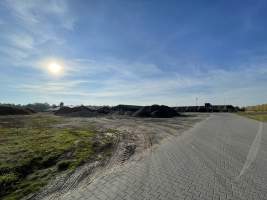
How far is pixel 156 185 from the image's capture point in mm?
5906

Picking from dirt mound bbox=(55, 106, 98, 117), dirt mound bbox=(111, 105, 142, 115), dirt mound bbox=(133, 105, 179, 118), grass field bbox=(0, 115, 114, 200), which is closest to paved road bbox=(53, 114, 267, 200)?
grass field bbox=(0, 115, 114, 200)

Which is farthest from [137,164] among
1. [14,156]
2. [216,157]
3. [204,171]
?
[14,156]

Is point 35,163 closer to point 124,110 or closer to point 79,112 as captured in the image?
point 79,112

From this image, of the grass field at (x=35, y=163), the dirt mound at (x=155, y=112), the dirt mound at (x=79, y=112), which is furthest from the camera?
the dirt mound at (x=79, y=112)

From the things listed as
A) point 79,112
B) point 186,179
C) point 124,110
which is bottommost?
point 186,179

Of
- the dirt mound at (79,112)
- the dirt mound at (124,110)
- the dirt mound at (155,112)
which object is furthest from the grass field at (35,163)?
the dirt mound at (124,110)

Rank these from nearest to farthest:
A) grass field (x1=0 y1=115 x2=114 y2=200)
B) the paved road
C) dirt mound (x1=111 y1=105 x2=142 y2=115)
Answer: the paved road, grass field (x1=0 y1=115 x2=114 y2=200), dirt mound (x1=111 y1=105 x2=142 y2=115)

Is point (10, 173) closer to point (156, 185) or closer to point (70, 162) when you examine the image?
point (70, 162)

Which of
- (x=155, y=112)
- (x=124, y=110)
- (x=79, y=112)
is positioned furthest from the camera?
(x=124, y=110)

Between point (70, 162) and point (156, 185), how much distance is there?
3.61 metres

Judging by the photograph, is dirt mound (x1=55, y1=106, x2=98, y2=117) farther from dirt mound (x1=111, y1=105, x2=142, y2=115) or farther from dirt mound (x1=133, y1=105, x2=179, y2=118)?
dirt mound (x1=133, y1=105, x2=179, y2=118)

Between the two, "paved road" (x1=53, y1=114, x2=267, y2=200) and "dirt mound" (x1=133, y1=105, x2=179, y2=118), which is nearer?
"paved road" (x1=53, y1=114, x2=267, y2=200)

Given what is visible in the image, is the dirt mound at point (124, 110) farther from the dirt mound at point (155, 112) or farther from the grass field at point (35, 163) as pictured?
the grass field at point (35, 163)

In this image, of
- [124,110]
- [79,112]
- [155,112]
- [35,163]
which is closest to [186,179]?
[35,163]
